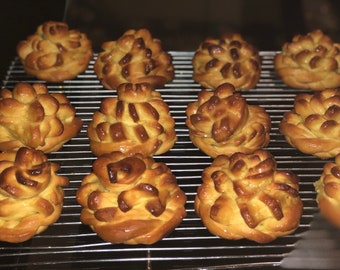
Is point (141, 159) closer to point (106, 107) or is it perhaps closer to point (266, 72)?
point (106, 107)

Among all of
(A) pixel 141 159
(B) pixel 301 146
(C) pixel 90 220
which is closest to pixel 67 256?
(C) pixel 90 220

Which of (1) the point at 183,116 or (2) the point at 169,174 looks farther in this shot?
(1) the point at 183,116

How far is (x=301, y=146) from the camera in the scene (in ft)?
10.2

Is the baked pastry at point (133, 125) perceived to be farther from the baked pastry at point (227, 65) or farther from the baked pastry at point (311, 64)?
the baked pastry at point (311, 64)

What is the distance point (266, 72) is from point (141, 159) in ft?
4.92

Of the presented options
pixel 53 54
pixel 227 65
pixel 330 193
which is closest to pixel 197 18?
pixel 227 65

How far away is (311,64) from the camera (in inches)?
139

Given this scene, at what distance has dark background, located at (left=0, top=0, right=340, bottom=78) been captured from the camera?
4.37 m

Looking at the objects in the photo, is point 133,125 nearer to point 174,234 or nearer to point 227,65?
point 174,234

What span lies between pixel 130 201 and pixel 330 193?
989mm

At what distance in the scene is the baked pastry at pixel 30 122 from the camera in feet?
9.87

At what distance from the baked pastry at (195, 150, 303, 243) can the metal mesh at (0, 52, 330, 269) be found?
8cm

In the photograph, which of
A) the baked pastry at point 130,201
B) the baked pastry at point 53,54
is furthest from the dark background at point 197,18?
the baked pastry at point 130,201

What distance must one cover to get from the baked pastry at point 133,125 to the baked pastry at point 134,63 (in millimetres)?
344
